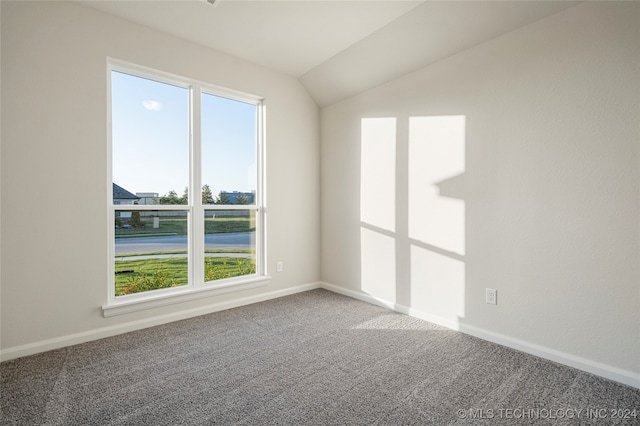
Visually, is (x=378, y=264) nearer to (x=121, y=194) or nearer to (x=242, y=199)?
(x=242, y=199)

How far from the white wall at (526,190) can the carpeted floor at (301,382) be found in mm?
297

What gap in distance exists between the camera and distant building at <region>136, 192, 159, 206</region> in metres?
2.81

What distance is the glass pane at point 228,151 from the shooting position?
10.5ft

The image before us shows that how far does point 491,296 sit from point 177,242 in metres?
2.80

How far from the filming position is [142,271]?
2.86m

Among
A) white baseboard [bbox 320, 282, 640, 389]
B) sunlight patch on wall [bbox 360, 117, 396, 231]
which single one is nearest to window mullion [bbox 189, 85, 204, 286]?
sunlight patch on wall [bbox 360, 117, 396, 231]

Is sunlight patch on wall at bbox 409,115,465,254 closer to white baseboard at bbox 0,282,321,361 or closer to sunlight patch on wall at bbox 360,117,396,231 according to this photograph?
sunlight patch on wall at bbox 360,117,396,231

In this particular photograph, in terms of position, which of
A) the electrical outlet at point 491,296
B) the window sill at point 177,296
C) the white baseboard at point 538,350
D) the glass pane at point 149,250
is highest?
the glass pane at point 149,250

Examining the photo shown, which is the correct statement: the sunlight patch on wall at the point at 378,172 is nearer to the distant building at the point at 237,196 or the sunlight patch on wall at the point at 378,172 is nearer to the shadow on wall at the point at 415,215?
the shadow on wall at the point at 415,215

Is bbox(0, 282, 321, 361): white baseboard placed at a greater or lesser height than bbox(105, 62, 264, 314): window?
lesser

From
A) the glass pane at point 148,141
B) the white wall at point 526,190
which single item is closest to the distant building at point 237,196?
the glass pane at point 148,141

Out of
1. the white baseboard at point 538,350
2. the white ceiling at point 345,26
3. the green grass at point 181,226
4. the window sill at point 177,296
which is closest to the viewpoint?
the white baseboard at point 538,350

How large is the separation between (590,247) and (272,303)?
2.75 meters

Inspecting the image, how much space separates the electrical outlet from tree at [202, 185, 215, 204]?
2658mm
